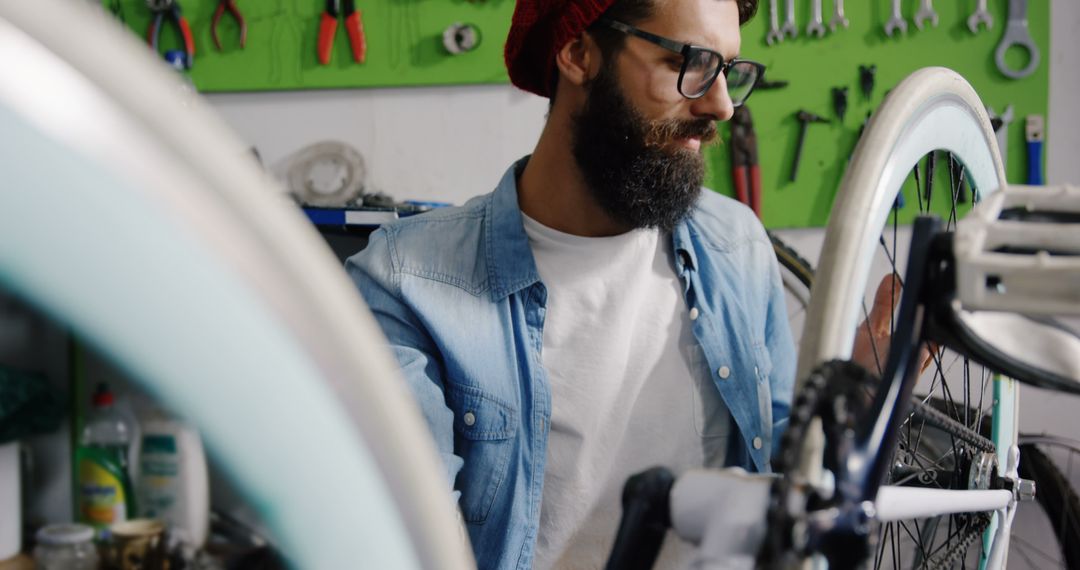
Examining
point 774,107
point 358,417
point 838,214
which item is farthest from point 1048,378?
point 774,107

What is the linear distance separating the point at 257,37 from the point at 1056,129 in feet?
5.80

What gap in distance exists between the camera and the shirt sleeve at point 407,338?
0.93 metres

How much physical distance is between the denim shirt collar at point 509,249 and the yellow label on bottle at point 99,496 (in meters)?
0.80

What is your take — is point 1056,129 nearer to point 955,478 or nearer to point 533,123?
point 533,123

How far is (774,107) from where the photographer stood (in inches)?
79.3

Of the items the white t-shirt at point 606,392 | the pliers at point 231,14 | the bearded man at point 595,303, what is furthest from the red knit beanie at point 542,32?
the pliers at point 231,14

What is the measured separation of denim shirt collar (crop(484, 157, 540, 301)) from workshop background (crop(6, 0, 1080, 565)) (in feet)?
3.35

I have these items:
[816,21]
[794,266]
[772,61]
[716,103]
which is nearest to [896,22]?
[816,21]

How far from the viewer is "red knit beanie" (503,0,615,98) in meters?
1.10

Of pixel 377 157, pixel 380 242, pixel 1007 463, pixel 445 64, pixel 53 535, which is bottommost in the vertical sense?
pixel 1007 463

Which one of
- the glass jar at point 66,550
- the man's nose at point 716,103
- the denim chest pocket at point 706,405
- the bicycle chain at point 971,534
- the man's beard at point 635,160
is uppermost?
the man's nose at point 716,103

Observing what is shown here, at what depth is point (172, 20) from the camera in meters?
2.08

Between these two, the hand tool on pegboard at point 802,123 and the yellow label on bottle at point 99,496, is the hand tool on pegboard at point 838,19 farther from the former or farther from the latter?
the yellow label on bottle at point 99,496

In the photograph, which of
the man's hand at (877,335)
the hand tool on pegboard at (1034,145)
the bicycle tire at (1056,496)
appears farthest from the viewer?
the hand tool on pegboard at (1034,145)
